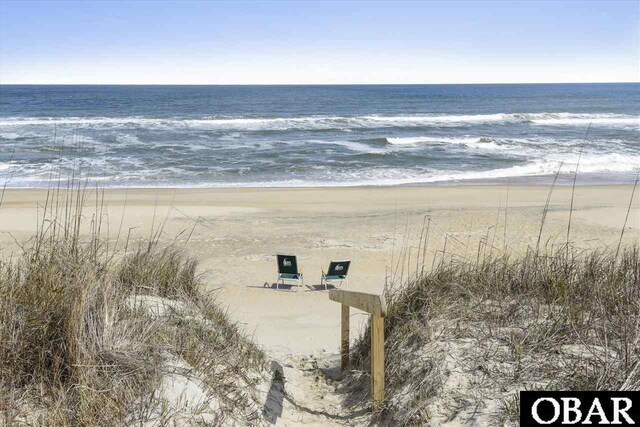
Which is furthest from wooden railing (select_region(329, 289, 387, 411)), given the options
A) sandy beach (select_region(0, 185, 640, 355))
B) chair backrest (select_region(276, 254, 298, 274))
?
chair backrest (select_region(276, 254, 298, 274))

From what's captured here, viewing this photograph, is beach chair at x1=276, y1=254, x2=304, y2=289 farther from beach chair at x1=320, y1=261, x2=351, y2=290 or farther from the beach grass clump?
the beach grass clump

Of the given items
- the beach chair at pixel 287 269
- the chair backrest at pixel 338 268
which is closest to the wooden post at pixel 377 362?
the chair backrest at pixel 338 268

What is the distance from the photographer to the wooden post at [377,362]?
13.4ft

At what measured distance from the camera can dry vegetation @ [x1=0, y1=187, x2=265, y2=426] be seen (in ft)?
10.7

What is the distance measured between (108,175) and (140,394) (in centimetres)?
1913

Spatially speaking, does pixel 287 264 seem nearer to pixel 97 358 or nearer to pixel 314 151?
pixel 97 358

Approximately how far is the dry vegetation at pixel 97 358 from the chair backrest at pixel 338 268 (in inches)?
194

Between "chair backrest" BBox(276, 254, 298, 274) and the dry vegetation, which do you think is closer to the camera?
the dry vegetation

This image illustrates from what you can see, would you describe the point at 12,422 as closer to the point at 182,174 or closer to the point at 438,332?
the point at 438,332

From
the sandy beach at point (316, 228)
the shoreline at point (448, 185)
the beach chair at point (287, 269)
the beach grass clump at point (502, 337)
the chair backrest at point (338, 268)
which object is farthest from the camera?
→ the shoreline at point (448, 185)

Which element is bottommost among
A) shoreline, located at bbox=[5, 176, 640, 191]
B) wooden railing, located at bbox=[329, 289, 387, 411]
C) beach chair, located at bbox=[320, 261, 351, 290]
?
beach chair, located at bbox=[320, 261, 351, 290]

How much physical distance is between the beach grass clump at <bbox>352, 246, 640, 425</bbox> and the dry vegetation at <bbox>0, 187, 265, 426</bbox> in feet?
3.78

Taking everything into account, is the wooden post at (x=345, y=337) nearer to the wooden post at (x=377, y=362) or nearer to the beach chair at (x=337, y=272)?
the wooden post at (x=377, y=362)

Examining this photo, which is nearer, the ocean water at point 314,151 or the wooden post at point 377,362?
the wooden post at point 377,362
